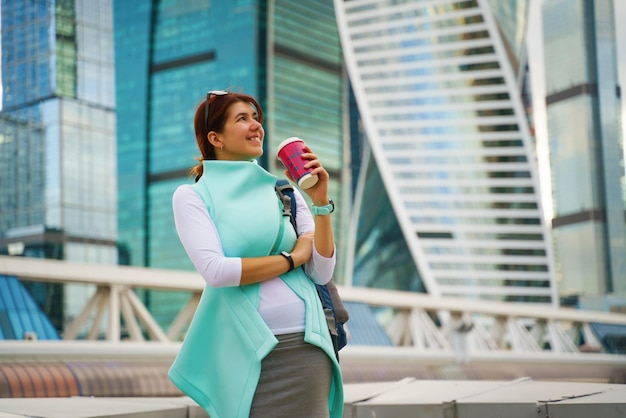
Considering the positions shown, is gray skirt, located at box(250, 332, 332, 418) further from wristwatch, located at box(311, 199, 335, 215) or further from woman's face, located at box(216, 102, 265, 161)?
woman's face, located at box(216, 102, 265, 161)

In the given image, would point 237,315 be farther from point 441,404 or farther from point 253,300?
point 441,404

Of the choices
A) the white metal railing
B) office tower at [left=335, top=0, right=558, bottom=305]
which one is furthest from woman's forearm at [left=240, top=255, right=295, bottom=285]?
office tower at [left=335, top=0, right=558, bottom=305]

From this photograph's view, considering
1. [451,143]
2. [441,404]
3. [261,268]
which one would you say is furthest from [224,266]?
[451,143]

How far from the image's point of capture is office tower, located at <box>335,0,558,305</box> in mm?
86500

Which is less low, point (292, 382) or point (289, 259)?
point (289, 259)

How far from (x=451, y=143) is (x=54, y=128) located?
123 ft

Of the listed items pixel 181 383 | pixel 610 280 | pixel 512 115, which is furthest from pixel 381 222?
pixel 181 383

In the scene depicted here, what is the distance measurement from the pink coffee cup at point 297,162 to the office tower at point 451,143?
82939mm

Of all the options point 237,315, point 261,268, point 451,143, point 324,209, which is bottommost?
point 237,315

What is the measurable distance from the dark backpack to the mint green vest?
0.09 feet

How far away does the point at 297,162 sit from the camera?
9.15 feet

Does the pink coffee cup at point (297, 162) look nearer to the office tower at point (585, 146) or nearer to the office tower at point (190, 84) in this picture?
the office tower at point (190, 84)

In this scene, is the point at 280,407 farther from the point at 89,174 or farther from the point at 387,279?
the point at 387,279

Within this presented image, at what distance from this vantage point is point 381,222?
9081 cm
